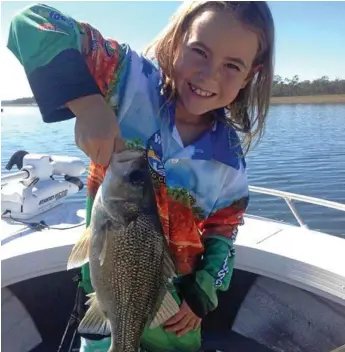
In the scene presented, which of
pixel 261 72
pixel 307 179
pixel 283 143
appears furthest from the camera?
pixel 283 143

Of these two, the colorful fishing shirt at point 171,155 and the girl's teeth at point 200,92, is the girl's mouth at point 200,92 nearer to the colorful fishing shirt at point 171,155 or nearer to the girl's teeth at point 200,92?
the girl's teeth at point 200,92

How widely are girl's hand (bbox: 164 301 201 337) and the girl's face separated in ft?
2.81

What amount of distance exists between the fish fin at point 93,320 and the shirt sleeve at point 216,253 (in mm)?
454

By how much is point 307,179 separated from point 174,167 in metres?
13.5

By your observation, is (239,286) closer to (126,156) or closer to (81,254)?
(81,254)

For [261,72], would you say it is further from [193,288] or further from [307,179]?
[307,179]

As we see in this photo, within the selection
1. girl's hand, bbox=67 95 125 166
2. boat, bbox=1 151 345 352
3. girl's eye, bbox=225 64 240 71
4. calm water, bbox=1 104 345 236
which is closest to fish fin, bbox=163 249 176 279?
girl's hand, bbox=67 95 125 166

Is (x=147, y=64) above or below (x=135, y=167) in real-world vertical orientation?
above

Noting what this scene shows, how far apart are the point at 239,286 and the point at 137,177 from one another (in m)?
2.55

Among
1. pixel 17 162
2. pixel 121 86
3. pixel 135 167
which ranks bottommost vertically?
pixel 17 162

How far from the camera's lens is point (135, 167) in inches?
61.2

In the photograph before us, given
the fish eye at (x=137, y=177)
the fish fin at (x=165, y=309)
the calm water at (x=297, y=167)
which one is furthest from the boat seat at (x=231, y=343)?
the calm water at (x=297, y=167)

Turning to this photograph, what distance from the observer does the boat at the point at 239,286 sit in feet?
10.6

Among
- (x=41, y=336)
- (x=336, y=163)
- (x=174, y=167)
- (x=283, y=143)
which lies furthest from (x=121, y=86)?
(x=283, y=143)
